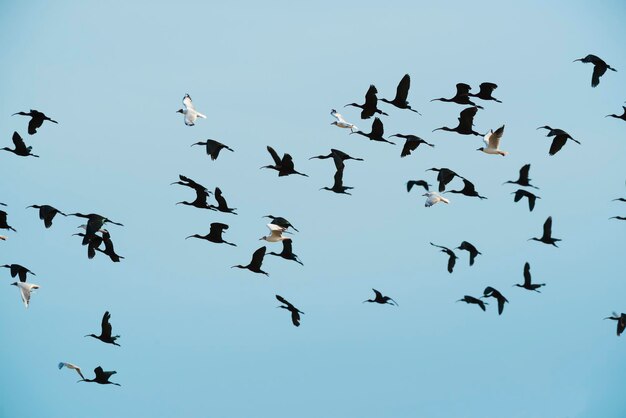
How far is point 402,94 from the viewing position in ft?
142

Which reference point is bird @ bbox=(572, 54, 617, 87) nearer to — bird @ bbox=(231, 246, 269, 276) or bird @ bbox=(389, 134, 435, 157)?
bird @ bbox=(389, 134, 435, 157)

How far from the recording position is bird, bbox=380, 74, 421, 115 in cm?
4281

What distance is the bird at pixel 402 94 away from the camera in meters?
42.8

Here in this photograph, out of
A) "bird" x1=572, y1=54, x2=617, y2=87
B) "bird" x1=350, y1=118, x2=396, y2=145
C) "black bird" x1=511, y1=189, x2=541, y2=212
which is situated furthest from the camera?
"black bird" x1=511, y1=189, x2=541, y2=212

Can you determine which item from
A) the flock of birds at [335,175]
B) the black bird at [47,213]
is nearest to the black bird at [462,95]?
the flock of birds at [335,175]

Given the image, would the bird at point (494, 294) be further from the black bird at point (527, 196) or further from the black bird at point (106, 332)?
the black bird at point (106, 332)

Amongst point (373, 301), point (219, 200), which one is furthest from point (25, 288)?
point (373, 301)

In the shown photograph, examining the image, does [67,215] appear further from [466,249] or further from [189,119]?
[466,249]

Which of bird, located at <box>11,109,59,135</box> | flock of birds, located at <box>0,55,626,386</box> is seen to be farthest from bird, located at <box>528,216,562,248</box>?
bird, located at <box>11,109,59,135</box>

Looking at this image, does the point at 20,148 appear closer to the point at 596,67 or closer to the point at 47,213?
the point at 47,213

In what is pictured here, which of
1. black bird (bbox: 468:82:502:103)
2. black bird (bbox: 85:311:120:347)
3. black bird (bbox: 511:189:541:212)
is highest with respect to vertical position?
black bird (bbox: 468:82:502:103)

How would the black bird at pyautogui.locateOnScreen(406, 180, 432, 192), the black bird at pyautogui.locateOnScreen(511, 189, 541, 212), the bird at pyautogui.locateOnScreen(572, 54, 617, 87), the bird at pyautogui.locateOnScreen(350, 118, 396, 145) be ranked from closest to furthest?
1. the bird at pyautogui.locateOnScreen(572, 54, 617, 87)
2. the bird at pyautogui.locateOnScreen(350, 118, 396, 145)
3. the black bird at pyautogui.locateOnScreen(511, 189, 541, 212)
4. the black bird at pyautogui.locateOnScreen(406, 180, 432, 192)

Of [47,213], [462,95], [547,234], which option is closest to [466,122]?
[462,95]

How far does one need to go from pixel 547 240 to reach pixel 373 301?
660cm
